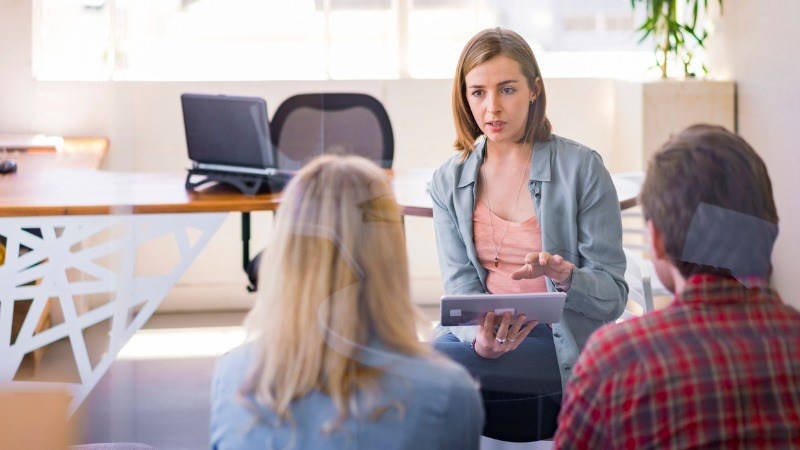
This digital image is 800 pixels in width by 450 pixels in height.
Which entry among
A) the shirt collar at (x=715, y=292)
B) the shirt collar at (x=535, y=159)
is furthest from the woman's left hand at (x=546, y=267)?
the shirt collar at (x=715, y=292)

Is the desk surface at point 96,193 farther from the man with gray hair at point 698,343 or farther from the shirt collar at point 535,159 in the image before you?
the man with gray hair at point 698,343

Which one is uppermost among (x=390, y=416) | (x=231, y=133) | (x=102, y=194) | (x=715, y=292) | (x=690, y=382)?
(x=231, y=133)

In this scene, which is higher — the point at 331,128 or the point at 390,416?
the point at 331,128

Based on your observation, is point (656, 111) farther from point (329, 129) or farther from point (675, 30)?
point (329, 129)

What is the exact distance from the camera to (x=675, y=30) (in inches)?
64.0

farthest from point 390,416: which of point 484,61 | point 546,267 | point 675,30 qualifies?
point 675,30

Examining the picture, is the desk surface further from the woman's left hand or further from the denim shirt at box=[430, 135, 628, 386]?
the woman's left hand

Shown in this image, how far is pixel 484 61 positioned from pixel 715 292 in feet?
1.68

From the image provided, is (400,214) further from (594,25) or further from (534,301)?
(594,25)

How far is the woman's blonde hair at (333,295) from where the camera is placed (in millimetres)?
1471

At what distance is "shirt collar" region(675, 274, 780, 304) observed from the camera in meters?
1.36

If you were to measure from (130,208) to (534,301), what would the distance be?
712mm

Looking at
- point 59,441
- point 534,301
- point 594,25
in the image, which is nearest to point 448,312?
point 534,301

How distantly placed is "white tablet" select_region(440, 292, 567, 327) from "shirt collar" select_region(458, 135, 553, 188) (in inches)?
7.4
